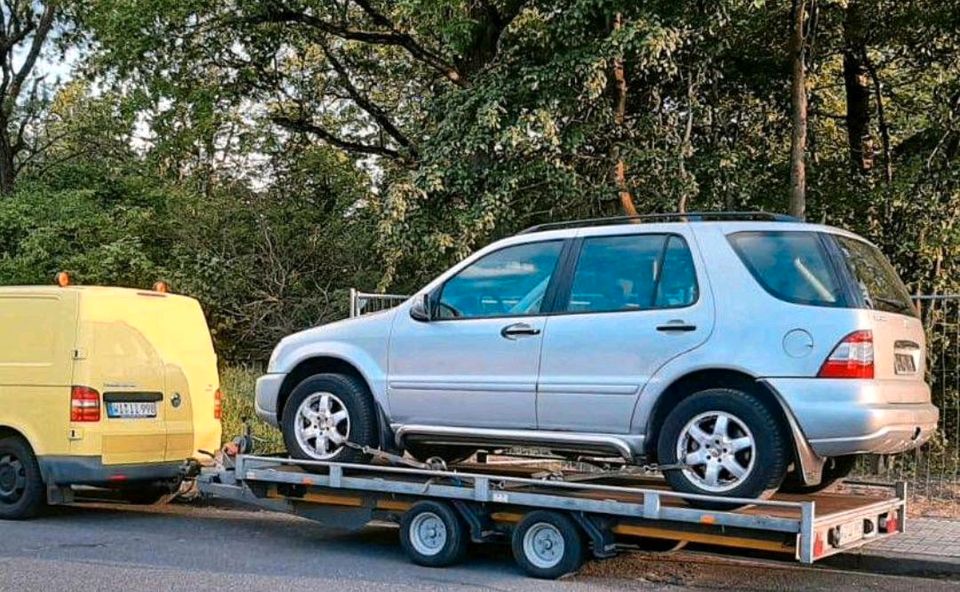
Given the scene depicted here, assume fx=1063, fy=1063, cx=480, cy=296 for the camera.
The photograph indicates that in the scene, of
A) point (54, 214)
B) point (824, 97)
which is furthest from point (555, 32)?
point (54, 214)

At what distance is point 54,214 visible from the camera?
19172mm

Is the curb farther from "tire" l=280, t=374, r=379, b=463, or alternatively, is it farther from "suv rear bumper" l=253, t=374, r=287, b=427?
"suv rear bumper" l=253, t=374, r=287, b=427

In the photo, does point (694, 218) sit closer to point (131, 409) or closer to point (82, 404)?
point (131, 409)

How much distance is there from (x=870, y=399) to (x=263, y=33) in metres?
14.4

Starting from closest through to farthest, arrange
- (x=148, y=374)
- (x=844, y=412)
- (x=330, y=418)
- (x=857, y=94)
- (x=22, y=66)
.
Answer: (x=844, y=412) → (x=330, y=418) → (x=148, y=374) → (x=857, y=94) → (x=22, y=66)

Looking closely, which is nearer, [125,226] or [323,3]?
[323,3]

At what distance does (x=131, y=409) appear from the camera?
9305 millimetres

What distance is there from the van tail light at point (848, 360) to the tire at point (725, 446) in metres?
0.44

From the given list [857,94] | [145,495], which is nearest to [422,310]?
[145,495]

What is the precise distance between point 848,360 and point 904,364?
2.20ft

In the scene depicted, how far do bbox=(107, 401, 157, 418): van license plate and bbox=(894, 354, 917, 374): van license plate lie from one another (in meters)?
6.22

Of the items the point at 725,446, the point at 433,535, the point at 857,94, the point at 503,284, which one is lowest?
the point at 433,535

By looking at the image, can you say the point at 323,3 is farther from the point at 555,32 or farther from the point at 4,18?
the point at 4,18

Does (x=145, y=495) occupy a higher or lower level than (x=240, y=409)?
lower
